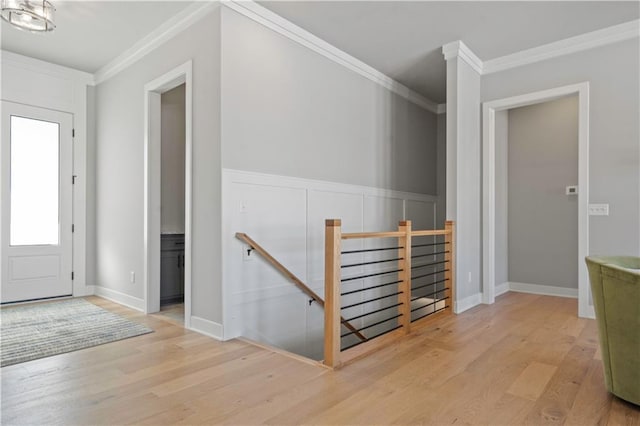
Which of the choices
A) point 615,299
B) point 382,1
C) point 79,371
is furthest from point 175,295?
point 615,299

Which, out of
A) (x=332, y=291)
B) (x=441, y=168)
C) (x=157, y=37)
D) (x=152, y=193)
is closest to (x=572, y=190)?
→ (x=441, y=168)

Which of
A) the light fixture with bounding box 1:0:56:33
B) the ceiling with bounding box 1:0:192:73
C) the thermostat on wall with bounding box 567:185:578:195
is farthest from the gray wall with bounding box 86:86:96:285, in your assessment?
the thermostat on wall with bounding box 567:185:578:195

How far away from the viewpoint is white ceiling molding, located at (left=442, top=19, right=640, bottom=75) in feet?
12.4

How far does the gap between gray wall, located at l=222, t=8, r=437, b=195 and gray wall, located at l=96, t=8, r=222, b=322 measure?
0.18m

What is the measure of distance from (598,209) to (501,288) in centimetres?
180

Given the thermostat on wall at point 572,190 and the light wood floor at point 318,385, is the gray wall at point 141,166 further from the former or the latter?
the thermostat on wall at point 572,190

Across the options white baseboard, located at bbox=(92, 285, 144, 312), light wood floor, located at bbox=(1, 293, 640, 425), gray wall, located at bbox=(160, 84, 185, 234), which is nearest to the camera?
light wood floor, located at bbox=(1, 293, 640, 425)

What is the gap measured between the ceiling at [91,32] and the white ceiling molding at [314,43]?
54 cm

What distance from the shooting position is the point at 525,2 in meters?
3.38

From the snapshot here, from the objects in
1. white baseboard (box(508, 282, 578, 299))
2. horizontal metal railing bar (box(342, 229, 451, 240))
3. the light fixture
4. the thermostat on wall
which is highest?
the light fixture

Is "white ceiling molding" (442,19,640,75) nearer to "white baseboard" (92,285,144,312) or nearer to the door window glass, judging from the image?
"white baseboard" (92,285,144,312)

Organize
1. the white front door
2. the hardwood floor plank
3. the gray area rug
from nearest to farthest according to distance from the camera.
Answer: the hardwood floor plank
the gray area rug
the white front door

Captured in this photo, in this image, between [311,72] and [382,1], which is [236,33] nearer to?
[311,72]

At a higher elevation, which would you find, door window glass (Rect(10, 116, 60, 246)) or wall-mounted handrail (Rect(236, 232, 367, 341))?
door window glass (Rect(10, 116, 60, 246))
